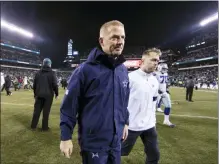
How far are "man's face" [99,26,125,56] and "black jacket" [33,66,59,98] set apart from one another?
4.44m

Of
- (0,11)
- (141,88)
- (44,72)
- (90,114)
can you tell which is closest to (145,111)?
(141,88)

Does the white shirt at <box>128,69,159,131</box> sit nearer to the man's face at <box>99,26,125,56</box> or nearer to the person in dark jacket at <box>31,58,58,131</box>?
the man's face at <box>99,26,125,56</box>

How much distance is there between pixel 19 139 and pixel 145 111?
13.0 feet

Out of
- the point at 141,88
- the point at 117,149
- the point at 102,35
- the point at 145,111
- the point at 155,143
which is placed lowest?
the point at 155,143

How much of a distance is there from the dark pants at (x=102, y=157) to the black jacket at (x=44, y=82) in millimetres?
4497

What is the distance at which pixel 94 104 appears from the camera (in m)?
1.89

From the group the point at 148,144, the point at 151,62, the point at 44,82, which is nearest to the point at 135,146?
the point at 148,144

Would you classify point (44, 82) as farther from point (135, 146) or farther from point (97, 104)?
point (97, 104)

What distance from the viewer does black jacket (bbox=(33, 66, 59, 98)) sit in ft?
19.8

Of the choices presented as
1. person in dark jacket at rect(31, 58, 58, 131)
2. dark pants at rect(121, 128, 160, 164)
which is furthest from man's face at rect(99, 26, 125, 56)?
person in dark jacket at rect(31, 58, 58, 131)

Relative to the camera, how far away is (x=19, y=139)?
17.9ft

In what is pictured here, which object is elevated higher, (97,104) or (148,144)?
(97,104)

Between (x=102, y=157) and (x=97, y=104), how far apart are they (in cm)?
50

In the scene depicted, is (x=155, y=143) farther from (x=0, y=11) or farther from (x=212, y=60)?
(x=212, y=60)
